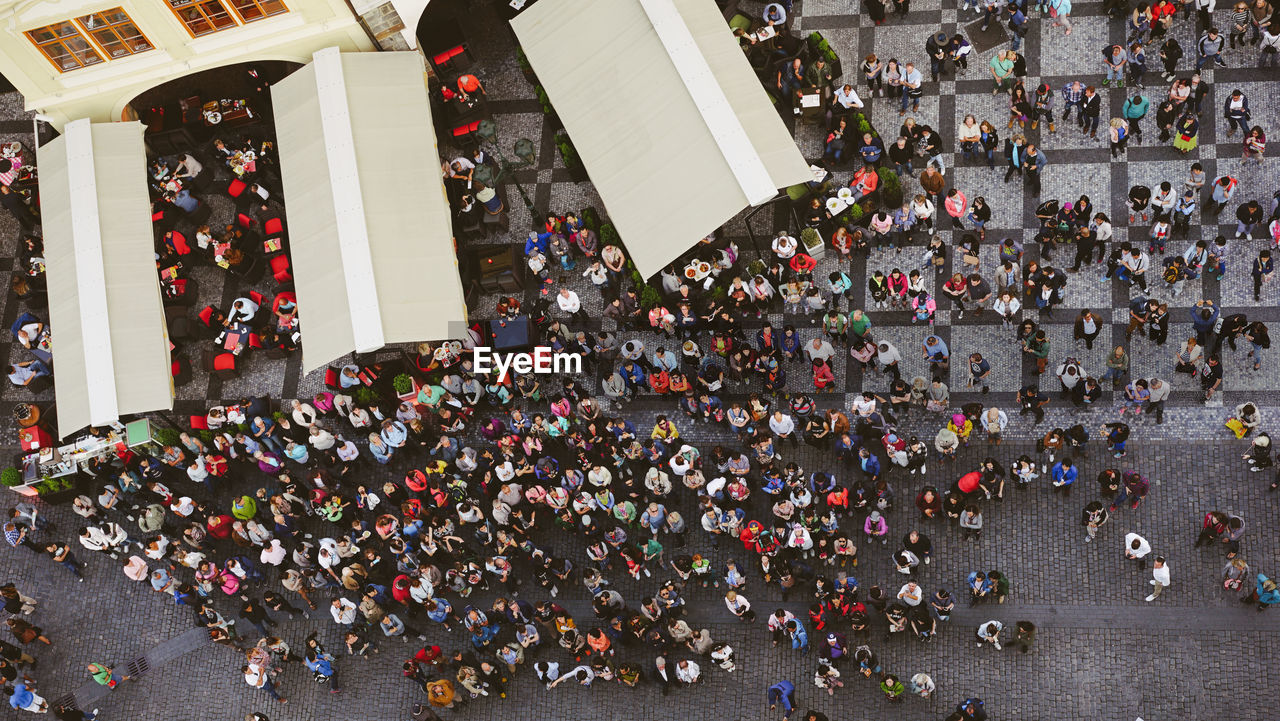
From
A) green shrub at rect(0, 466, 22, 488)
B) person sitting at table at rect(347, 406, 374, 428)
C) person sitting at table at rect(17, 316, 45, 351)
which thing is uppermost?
person sitting at table at rect(17, 316, 45, 351)

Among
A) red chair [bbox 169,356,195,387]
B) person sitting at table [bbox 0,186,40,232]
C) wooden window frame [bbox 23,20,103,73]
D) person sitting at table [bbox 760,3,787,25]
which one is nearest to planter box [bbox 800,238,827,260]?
person sitting at table [bbox 760,3,787,25]

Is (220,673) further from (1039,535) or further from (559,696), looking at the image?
(1039,535)

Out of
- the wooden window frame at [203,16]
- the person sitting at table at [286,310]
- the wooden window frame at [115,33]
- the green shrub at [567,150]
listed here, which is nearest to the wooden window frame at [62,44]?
the wooden window frame at [115,33]

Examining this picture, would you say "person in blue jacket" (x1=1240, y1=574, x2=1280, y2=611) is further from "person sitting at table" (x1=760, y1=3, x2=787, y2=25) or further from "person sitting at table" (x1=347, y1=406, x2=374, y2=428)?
"person sitting at table" (x1=347, y1=406, x2=374, y2=428)

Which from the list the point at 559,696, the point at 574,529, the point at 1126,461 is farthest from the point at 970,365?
the point at 559,696

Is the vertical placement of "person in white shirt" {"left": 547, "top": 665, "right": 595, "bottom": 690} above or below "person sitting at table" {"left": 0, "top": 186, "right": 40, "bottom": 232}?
below

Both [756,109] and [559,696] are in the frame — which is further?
[756,109]
